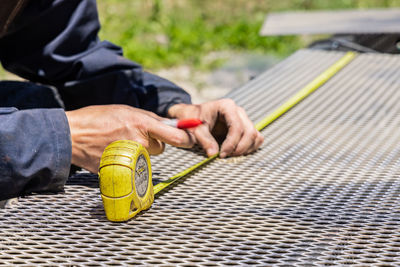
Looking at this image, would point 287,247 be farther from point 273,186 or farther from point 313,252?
point 273,186

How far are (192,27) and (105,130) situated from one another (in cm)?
497

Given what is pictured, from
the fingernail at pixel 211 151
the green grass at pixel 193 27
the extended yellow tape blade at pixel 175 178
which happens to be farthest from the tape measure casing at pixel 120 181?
the green grass at pixel 193 27

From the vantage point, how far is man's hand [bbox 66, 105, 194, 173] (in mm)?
1229

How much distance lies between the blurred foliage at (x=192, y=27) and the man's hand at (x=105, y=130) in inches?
149

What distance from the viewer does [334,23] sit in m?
3.04

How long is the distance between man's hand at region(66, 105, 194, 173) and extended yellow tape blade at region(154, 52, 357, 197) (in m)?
0.10

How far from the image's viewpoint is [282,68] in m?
2.34

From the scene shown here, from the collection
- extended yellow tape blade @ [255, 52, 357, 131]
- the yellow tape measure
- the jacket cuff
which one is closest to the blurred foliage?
extended yellow tape blade @ [255, 52, 357, 131]

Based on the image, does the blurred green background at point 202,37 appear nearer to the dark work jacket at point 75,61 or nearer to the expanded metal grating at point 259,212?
the dark work jacket at point 75,61

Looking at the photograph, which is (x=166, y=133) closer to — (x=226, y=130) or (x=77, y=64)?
(x=226, y=130)

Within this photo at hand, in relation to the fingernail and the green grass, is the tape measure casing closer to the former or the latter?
the fingernail

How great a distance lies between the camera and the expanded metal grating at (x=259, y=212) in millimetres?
917

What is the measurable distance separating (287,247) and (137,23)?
535cm

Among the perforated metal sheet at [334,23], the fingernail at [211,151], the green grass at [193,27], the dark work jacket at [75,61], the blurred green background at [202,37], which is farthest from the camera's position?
the green grass at [193,27]
